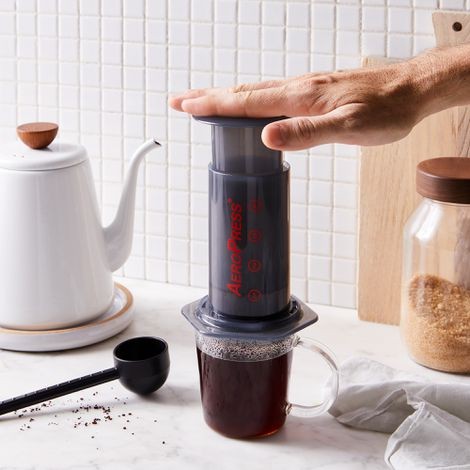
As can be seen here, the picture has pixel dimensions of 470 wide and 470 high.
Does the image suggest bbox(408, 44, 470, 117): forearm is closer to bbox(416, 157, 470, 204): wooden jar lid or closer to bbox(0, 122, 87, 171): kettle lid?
bbox(416, 157, 470, 204): wooden jar lid

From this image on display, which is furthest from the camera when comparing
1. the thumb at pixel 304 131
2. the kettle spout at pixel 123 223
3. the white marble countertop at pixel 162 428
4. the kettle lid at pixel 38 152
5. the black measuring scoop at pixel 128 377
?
the kettle spout at pixel 123 223

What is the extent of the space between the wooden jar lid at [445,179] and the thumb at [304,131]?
25 centimetres

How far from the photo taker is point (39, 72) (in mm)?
1598

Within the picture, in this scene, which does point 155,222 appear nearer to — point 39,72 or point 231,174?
point 39,72

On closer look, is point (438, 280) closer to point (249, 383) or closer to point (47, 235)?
point (249, 383)

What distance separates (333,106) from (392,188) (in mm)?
344

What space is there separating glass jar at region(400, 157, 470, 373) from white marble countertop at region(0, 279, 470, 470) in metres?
0.03

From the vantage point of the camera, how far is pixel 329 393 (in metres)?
1.17

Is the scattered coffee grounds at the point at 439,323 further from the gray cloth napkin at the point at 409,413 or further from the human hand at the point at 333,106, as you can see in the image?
the human hand at the point at 333,106

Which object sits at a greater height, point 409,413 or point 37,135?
point 37,135

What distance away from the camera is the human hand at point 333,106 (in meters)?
1.01

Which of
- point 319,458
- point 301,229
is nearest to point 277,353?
point 319,458

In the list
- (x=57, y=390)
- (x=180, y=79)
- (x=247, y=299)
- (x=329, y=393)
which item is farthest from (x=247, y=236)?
(x=180, y=79)

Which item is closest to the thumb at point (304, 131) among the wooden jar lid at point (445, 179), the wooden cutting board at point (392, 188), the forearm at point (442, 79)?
the forearm at point (442, 79)
